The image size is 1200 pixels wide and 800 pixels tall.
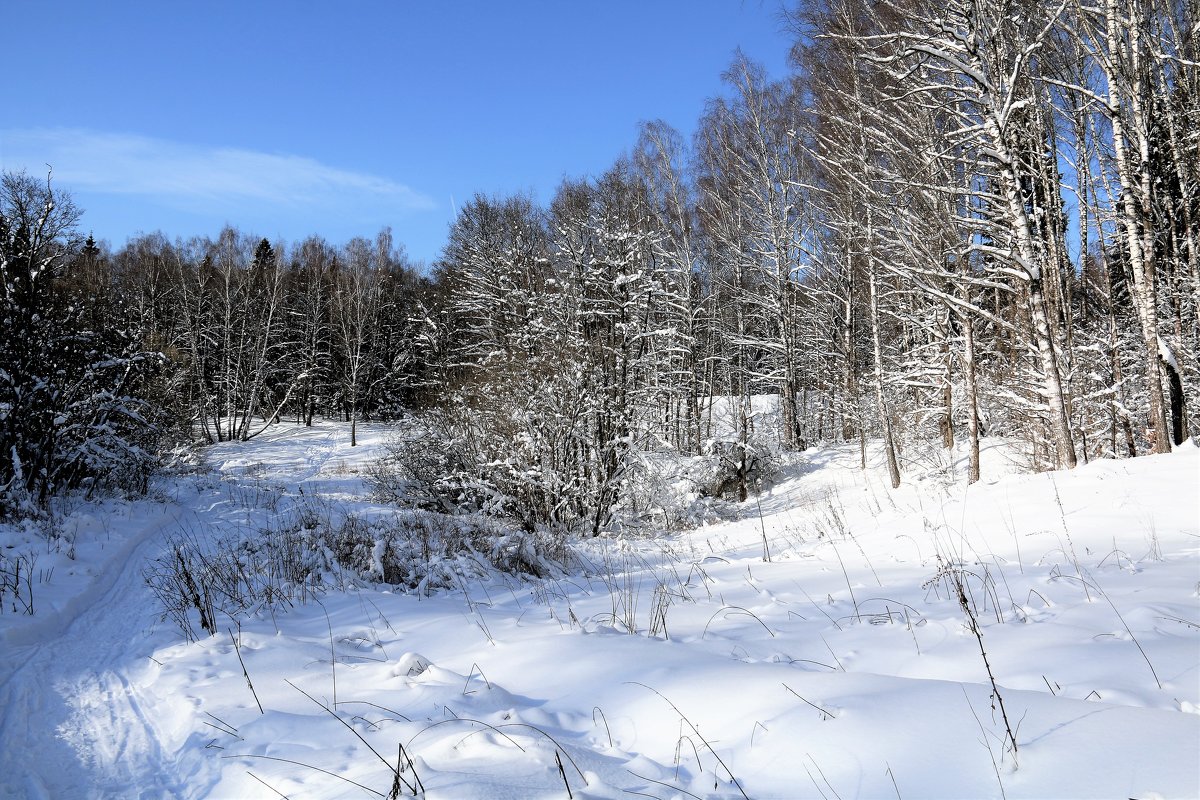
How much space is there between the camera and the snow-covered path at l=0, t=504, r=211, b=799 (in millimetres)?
2516

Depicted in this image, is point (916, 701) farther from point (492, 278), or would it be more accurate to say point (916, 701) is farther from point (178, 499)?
point (492, 278)

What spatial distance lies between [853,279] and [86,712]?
17.7m

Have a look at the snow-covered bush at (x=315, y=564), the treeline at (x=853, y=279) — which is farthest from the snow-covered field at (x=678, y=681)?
the treeline at (x=853, y=279)

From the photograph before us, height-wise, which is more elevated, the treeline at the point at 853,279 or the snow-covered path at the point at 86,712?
the treeline at the point at 853,279

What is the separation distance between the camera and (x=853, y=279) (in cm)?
1689

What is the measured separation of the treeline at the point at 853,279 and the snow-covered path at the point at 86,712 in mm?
5049

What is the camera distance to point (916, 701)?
7.24 feet

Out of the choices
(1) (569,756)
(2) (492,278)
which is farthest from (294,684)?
(2) (492,278)

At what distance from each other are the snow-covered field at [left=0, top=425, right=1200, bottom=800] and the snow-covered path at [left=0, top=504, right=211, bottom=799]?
0.05 ft

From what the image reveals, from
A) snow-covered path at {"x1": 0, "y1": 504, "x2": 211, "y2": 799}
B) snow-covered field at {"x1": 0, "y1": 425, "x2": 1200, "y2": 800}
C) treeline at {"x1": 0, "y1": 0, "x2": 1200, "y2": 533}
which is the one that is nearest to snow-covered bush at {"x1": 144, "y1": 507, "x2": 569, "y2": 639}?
snow-covered field at {"x1": 0, "y1": 425, "x2": 1200, "y2": 800}

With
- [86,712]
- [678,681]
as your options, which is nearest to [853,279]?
[678,681]

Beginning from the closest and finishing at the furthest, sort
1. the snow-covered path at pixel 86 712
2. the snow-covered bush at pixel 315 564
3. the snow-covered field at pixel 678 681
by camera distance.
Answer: the snow-covered field at pixel 678 681 → the snow-covered path at pixel 86 712 → the snow-covered bush at pixel 315 564

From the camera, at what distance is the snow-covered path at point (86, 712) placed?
2.52m

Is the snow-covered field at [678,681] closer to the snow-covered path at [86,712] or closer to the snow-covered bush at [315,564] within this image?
the snow-covered path at [86,712]
